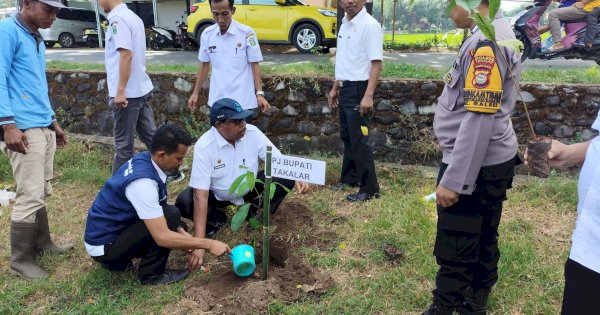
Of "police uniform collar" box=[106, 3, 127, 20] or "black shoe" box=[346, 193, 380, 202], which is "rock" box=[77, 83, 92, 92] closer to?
"police uniform collar" box=[106, 3, 127, 20]

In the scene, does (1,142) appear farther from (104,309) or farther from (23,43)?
A: (104,309)

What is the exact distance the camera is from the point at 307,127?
4988 millimetres

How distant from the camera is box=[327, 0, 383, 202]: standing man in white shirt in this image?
11.4ft

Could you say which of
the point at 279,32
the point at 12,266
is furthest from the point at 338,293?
the point at 279,32

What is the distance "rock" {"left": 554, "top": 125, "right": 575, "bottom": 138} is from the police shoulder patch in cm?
319

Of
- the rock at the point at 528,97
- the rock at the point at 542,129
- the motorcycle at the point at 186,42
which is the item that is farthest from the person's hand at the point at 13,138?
the motorcycle at the point at 186,42

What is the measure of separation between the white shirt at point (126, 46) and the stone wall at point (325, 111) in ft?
4.62

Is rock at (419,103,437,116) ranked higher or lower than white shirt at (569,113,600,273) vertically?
lower

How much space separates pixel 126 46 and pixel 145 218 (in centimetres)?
167

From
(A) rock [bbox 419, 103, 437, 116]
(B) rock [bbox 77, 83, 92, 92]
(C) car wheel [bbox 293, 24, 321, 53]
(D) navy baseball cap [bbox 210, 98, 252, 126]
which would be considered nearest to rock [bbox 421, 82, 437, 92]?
(A) rock [bbox 419, 103, 437, 116]

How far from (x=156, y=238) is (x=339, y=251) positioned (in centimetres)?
120

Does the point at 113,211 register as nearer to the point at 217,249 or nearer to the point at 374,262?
the point at 217,249

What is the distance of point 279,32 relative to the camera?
10.8 metres

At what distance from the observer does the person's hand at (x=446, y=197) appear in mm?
1949
